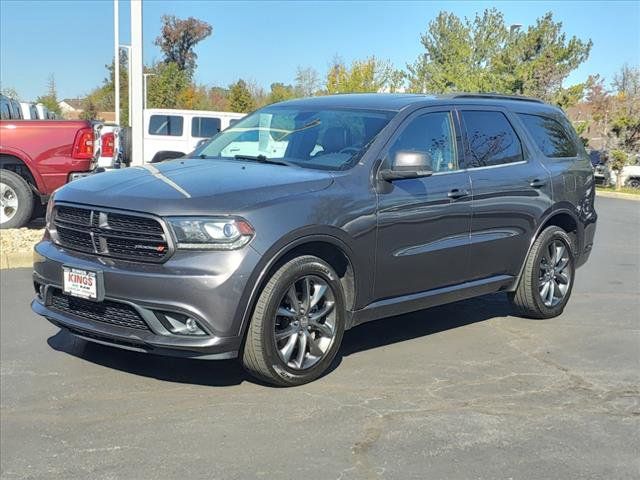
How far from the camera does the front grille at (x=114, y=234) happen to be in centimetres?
434

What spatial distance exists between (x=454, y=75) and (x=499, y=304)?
33.0 metres

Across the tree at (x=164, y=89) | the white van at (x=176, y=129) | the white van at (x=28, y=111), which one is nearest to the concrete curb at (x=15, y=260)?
the white van at (x=28, y=111)

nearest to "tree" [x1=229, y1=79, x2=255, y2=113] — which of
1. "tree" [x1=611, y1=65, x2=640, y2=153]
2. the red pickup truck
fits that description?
"tree" [x1=611, y1=65, x2=640, y2=153]

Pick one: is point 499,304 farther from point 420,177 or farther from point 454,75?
point 454,75

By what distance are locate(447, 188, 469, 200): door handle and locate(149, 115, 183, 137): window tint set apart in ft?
51.7

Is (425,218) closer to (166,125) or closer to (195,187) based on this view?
(195,187)

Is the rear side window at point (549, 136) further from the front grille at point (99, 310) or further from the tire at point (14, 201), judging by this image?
the tire at point (14, 201)

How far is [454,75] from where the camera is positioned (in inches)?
1528

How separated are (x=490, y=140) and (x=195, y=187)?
8.86 ft

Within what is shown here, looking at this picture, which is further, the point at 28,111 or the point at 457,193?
the point at 28,111

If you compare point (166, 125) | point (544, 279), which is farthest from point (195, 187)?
point (166, 125)

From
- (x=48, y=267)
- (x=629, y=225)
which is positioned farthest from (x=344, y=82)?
(x=48, y=267)

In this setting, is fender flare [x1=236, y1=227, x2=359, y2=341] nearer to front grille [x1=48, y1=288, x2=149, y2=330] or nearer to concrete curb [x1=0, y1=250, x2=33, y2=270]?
front grille [x1=48, y1=288, x2=149, y2=330]

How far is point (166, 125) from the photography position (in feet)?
67.8
